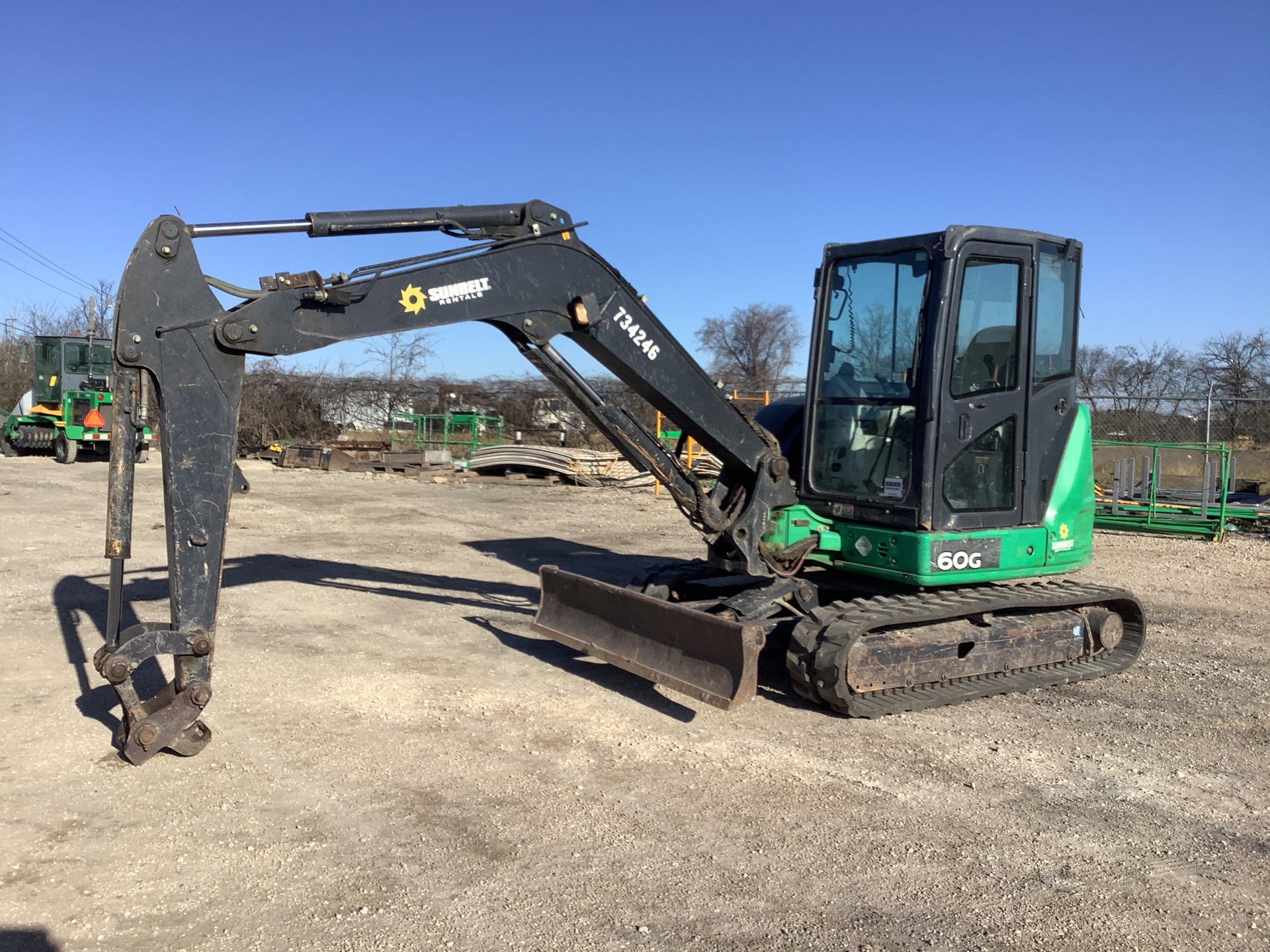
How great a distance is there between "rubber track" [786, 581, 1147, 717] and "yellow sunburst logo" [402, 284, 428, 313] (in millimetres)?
2875

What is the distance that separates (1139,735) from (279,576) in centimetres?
762

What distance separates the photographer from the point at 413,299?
5367mm

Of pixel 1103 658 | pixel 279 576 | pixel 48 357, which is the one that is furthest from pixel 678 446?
pixel 48 357

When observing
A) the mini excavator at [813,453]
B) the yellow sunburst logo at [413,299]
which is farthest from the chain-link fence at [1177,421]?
the yellow sunburst logo at [413,299]

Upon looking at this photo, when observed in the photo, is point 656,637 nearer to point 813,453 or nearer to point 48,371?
point 813,453

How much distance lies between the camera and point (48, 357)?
87.0 ft

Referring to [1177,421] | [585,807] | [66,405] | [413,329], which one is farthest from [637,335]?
[66,405]

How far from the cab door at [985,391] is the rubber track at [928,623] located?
1.66 ft

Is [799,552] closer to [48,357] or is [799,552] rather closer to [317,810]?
[317,810]

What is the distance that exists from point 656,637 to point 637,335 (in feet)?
6.12

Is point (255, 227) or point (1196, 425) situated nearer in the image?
point (255, 227)

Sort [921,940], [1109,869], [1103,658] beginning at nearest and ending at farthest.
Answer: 1. [921,940]
2. [1109,869]
3. [1103,658]

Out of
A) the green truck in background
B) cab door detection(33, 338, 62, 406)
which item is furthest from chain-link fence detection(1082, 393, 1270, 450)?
cab door detection(33, 338, 62, 406)

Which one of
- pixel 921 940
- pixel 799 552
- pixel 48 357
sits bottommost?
pixel 921 940
